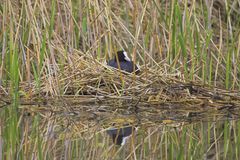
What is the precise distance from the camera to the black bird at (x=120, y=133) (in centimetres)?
426

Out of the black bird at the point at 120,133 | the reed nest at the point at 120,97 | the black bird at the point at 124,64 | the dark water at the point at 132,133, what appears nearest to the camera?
the dark water at the point at 132,133

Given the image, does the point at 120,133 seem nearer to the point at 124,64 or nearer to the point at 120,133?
the point at 120,133

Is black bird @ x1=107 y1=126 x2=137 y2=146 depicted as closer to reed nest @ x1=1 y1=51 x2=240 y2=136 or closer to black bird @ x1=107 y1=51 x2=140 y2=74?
reed nest @ x1=1 y1=51 x2=240 y2=136

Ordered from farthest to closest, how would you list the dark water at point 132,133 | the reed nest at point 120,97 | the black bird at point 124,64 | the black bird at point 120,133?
the black bird at point 124,64
the reed nest at point 120,97
the black bird at point 120,133
the dark water at point 132,133

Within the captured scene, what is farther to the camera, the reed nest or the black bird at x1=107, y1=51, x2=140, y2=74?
the black bird at x1=107, y1=51, x2=140, y2=74

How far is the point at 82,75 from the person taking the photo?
19.1 feet

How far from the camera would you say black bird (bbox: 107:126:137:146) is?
4.26 metres

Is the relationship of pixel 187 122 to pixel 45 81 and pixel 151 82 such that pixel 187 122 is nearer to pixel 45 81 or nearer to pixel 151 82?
pixel 151 82

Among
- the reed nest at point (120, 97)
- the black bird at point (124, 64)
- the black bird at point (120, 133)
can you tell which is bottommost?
the black bird at point (120, 133)

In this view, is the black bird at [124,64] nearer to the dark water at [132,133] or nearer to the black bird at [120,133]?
the dark water at [132,133]

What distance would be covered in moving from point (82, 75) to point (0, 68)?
0.69 m

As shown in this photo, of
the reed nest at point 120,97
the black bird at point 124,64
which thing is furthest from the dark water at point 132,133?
the black bird at point 124,64

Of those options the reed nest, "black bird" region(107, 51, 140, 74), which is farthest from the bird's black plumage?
"black bird" region(107, 51, 140, 74)

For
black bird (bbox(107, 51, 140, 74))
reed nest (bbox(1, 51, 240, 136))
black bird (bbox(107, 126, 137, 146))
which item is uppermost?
black bird (bbox(107, 51, 140, 74))
